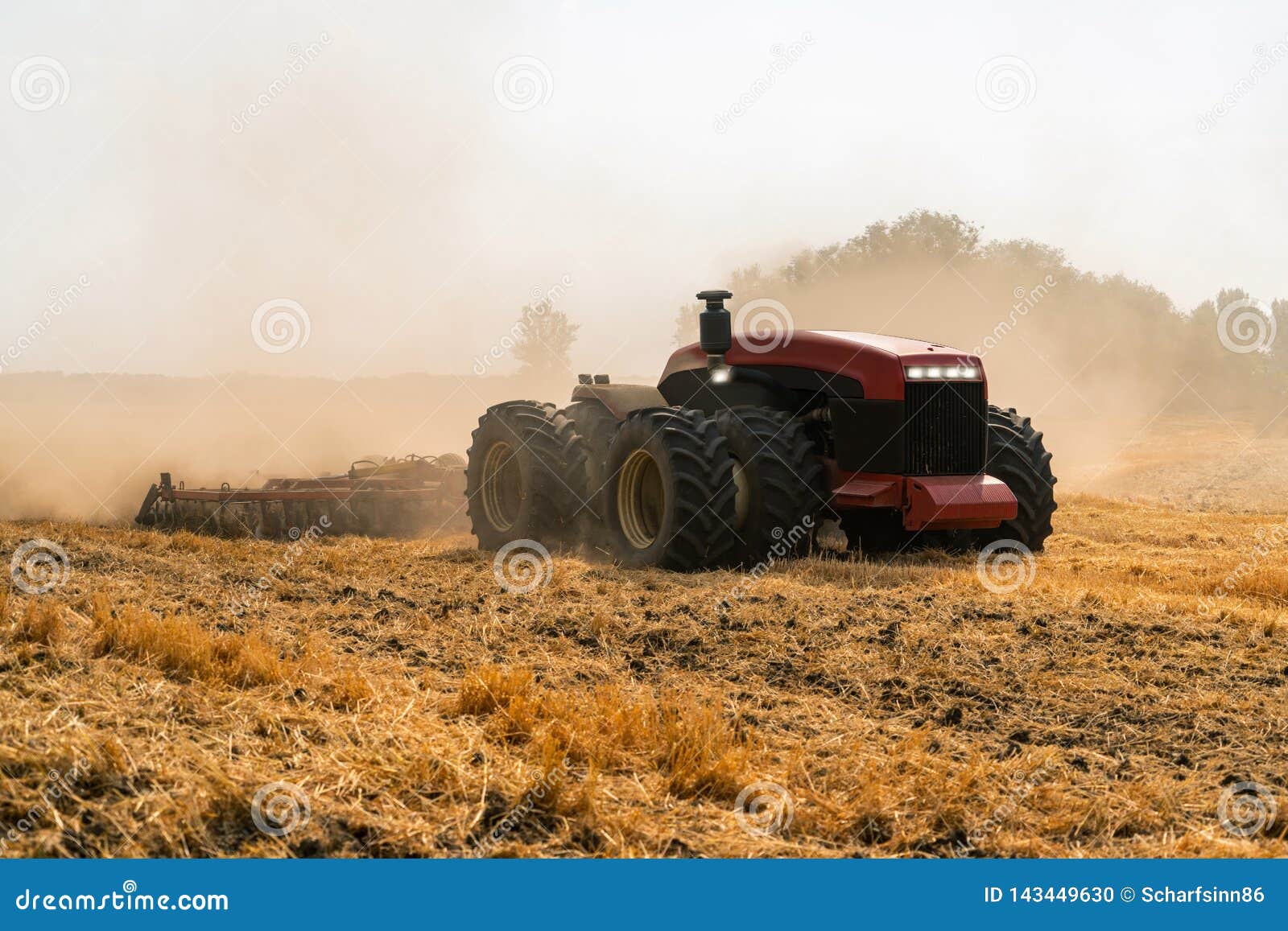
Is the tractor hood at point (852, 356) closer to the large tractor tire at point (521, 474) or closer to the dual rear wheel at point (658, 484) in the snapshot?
the dual rear wheel at point (658, 484)

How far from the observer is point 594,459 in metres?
10.9

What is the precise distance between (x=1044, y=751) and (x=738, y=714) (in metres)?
1.29

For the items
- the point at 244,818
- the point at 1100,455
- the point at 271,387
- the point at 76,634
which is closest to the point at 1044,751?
the point at 244,818

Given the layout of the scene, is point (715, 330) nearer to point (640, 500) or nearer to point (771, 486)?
point (640, 500)

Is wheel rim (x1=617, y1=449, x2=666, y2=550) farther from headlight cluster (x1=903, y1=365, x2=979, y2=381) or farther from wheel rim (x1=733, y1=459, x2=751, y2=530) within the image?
headlight cluster (x1=903, y1=365, x2=979, y2=381)

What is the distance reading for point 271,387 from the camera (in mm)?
46781

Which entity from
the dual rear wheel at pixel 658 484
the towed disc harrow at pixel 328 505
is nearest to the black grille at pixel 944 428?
the dual rear wheel at pixel 658 484

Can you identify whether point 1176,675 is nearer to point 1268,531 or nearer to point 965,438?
point 965,438

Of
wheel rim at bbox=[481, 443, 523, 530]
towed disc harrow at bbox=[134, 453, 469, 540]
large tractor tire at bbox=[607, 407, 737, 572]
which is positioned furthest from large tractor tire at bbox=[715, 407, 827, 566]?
towed disc harrow at bbox=[134, 453, 469, 540]

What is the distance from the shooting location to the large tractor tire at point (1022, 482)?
388 inches

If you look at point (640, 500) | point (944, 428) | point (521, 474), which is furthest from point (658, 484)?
point (944, 428)

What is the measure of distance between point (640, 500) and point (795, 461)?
174 centimetres

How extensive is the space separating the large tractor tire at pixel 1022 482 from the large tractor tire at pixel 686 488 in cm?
249

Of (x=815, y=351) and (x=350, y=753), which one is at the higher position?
(x=815, y=351)
